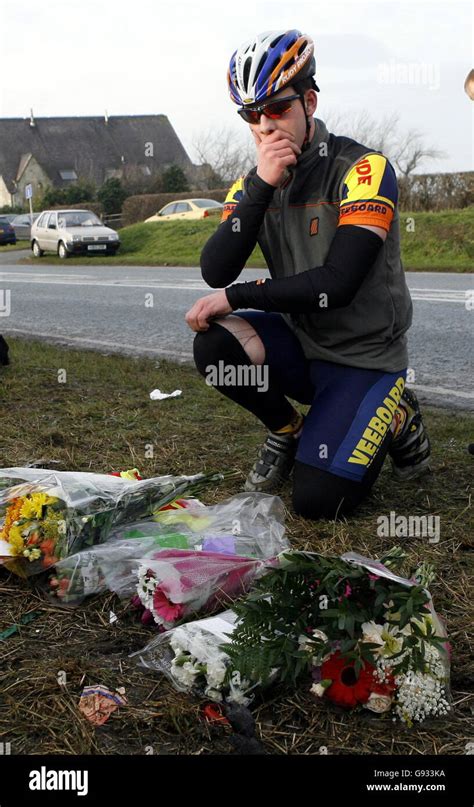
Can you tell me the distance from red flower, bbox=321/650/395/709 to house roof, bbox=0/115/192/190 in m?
65.7

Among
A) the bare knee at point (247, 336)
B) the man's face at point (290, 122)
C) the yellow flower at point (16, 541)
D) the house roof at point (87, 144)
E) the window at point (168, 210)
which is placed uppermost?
the house roof at point (87, 144)

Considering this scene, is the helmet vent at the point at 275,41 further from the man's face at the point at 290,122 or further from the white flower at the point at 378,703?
the white flower at the point at 378,703

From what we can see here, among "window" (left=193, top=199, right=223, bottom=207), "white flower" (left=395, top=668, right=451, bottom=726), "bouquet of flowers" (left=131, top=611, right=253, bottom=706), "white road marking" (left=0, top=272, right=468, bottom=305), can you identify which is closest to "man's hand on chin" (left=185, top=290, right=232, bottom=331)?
"bouquet of flowers" (left=131, top=611, right=253, bottom=706)

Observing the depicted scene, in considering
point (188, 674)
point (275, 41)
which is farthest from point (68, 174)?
point (188, 674)

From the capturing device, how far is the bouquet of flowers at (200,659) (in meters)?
2.32

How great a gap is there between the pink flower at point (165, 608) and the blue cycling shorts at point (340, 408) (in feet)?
3.47

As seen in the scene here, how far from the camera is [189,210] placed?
28.1 m

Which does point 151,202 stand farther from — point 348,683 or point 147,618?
point 348,683

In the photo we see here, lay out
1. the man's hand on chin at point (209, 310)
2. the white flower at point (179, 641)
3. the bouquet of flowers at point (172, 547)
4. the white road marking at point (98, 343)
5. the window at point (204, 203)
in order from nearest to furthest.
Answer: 1. the white flower at point (179, 641)
2. the bouquet of flowers at point (172, 547)
3. the man's hand on chin at point (209, 310)
4. the white road marking at point (98, 343)
5. the window at point (204, 203)

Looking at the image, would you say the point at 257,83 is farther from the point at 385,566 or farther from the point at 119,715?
the point at 119,715

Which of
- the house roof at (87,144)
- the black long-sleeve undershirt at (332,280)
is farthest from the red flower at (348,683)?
the house roof at (87,144)

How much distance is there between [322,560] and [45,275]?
16746 millimetres

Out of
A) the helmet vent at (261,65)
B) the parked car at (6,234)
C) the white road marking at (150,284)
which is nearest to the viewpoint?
the helmet vent at (261,65)

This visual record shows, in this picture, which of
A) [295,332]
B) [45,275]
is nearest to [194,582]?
[295,332]
